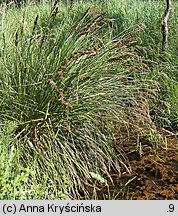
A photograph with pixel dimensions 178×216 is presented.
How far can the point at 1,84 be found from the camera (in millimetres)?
3051

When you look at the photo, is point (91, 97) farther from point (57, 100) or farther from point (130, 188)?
point (130, 188)

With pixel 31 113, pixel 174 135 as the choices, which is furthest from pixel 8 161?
pixel 174 135

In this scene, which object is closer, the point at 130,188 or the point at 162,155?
the point at 130,188

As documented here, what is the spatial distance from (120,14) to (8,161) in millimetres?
4135

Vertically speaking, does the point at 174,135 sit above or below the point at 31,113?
below

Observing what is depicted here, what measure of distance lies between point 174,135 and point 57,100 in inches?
48.9

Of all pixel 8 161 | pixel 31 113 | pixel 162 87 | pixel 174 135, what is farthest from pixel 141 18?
pixel 8 161

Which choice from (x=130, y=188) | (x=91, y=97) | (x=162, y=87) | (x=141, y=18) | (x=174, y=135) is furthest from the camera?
(x=141, y=18)

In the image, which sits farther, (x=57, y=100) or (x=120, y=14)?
(x=120, y=14)

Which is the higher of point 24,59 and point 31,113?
point 24,59

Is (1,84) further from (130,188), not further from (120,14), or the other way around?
(120,14)

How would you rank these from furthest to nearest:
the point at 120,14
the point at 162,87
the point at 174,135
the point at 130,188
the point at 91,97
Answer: the point at 120,14, the point at 162,87, the point at 174,135, the point at 91,97, the point at 130,188

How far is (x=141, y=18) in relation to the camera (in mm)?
5445
